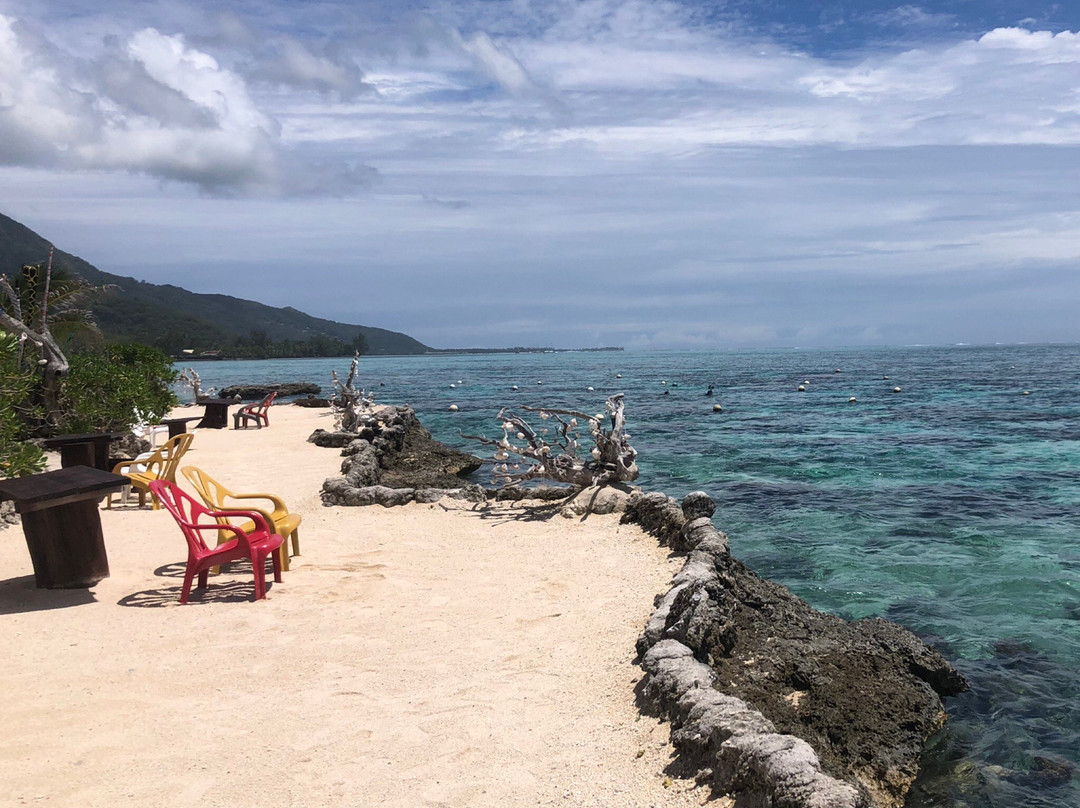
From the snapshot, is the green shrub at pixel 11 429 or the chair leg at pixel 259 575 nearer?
the chair leg at pixel 259 575

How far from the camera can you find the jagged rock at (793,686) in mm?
3422

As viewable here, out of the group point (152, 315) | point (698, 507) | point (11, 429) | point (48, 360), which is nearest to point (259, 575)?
point (698, 507)

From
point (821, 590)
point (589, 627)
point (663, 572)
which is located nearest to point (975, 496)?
point (821, 590)

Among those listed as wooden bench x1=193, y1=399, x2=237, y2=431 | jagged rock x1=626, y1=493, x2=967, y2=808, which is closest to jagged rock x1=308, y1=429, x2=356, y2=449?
wooden bench x1=193, y1=399, x2=237, y2=431

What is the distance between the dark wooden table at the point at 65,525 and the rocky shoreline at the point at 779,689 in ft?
14.8

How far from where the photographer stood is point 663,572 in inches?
272

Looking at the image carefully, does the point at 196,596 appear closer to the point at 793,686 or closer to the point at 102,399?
the point at 793,686

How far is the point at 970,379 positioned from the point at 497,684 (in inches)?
2071

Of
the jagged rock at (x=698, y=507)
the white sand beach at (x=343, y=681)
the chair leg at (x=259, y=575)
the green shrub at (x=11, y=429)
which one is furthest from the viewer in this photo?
the green shrub at (x=11, y=429)

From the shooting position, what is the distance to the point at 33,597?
240 inches

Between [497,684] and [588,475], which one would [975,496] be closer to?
[588,475]

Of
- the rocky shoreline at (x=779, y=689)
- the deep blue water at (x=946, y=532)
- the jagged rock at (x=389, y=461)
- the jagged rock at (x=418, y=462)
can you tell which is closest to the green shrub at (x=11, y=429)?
the jagged rock at (x=389, y=461)

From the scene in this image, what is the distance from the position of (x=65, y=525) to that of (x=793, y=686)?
18.8ft

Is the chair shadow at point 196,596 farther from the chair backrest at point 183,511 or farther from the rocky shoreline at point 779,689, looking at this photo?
the rocky shoreline at point 779,689
